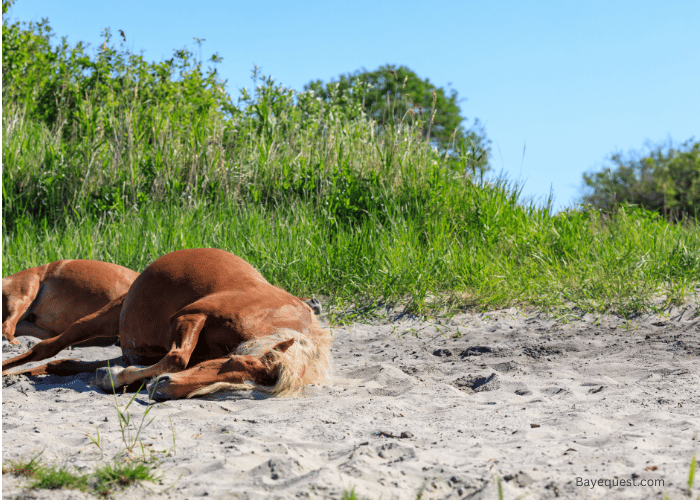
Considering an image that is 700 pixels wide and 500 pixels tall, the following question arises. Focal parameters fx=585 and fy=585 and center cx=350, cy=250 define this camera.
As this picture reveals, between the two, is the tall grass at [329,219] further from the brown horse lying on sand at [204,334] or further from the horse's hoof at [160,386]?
the horse's hoof at [160,386]

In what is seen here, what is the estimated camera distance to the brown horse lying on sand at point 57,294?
4770mm

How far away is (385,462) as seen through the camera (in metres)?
2.02

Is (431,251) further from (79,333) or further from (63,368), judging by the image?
(63,368)

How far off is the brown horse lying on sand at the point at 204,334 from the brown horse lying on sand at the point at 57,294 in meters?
1.19

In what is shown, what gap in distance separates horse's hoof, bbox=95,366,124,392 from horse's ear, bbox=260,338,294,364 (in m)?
0.78

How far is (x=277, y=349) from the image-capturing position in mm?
2775

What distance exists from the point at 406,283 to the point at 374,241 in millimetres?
893

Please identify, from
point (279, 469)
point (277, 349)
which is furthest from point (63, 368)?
point (279, 469)

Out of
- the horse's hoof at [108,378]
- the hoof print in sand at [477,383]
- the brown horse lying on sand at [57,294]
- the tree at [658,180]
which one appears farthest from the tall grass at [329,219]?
the tree at [658,180]

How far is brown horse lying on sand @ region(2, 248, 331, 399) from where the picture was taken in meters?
2.74

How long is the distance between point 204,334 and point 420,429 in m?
1.19

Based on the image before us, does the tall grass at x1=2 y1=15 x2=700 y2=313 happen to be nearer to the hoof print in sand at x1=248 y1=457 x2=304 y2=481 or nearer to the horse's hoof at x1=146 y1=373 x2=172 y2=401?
the horse's hoof at x1=146 y1=373 x2=172 y2=401

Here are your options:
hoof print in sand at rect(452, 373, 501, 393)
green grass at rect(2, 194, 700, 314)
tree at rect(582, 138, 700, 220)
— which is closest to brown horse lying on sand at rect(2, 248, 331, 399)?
hoof print in sand at rect(452, 373, 501, 393)

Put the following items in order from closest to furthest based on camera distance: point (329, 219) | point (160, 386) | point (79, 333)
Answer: point (160, 386), point (79, 333), point (329, 219)
